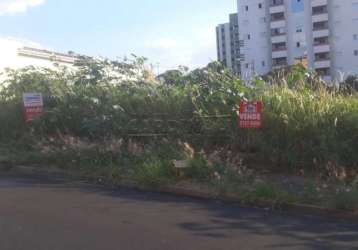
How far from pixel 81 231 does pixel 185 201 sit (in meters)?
2.52

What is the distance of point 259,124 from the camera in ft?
36.3

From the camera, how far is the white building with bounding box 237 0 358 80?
9394cm

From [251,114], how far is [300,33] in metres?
90.1

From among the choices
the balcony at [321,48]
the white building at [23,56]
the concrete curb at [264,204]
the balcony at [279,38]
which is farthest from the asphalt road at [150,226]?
the balcony at [279,38]

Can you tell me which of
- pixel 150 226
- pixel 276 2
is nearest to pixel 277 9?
pixel 276 2

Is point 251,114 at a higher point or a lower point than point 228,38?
lower

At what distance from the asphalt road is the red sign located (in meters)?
2.39

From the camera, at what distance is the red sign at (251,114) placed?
1105 centimetres

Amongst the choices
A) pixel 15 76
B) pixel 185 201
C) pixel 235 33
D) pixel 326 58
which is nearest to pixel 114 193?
pixel 185 201

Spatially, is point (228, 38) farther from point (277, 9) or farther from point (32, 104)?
point (32, 104)

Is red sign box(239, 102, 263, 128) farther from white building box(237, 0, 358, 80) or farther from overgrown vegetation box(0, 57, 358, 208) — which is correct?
white building box(237, 0, 358, 80)

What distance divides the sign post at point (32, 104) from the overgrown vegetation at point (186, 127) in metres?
0.24

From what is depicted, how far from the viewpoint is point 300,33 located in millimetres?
97562

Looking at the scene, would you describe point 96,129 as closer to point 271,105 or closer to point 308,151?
point 271,105
